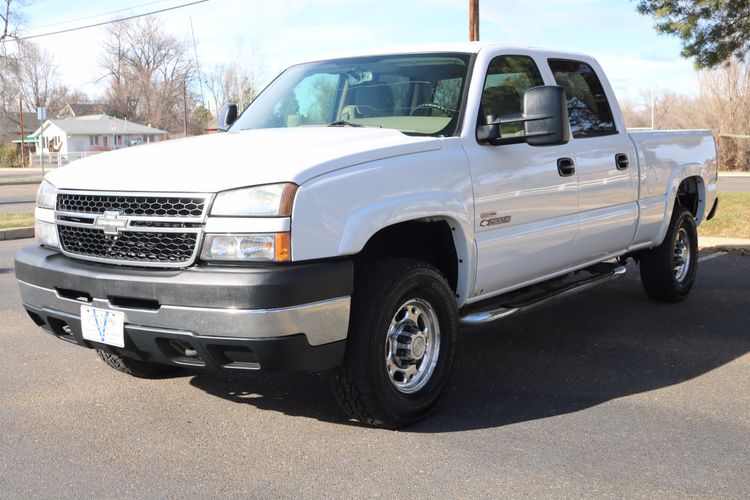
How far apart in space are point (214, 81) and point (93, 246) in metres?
69.2

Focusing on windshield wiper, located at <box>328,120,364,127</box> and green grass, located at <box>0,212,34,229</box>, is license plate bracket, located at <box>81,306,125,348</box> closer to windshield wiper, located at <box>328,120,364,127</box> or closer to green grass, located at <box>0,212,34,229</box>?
windshield wiper, located at <box>328,120,364,127</box>

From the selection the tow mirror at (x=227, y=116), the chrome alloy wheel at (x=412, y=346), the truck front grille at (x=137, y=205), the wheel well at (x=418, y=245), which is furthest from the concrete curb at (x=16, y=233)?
the chrome alloy wheel at (x=412, y=346)

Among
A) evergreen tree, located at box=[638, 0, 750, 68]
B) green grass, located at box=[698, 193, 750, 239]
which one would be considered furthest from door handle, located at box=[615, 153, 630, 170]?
evergreen tree, located at box=[638, 0, 750, 68]

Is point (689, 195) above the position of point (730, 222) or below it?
above

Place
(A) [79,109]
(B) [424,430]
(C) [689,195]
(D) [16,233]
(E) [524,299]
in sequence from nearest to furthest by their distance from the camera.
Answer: (B) [424,430] < (E) [524,299] < (C) [689,195] < (D) [16,233] < (A) [79,109]

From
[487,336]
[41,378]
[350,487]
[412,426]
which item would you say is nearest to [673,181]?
[487,336]

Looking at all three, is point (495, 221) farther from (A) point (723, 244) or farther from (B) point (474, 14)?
(B) point (474, 14)

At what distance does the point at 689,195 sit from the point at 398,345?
4364 mm

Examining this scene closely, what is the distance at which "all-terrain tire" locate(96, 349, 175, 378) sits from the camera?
493 centimetres

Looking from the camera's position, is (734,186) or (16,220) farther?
(734,186)

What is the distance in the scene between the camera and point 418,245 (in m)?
4.53

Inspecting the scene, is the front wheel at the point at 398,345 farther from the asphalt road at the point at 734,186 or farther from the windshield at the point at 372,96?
the asphalt road at the point at 734,186

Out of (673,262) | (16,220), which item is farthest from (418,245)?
(16,220)

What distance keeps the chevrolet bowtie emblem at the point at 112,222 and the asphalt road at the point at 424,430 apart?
3.35 feet
